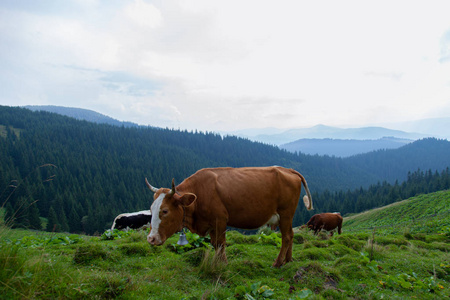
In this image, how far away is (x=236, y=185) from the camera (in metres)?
6.46

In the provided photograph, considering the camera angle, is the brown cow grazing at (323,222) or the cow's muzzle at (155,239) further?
the brown cow grazing at (323,222)

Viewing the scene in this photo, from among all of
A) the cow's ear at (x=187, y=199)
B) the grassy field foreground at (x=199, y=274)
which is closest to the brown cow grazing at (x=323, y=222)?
the grassy field foreground at (x=199, y=274)

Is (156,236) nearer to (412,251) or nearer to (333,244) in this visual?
(333,244)

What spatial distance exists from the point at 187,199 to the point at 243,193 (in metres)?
1.43

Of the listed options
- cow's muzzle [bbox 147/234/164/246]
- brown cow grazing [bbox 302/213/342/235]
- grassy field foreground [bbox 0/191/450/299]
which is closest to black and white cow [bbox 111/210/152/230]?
grassy field foreground [bbox 0/191/450/299]

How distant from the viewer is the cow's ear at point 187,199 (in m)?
6.01

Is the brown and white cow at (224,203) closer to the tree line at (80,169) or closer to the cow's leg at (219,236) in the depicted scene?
the cow's leg at (219,236)

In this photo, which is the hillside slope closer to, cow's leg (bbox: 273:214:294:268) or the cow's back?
cow's leg (bbox: 273:214:294:268)

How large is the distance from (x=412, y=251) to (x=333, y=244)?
304 cm

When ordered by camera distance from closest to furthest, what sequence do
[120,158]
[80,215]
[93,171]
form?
1. [80,215]
2. [93,171]
3. [120,158]

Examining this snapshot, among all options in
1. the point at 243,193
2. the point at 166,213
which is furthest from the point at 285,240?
the point at 166,213

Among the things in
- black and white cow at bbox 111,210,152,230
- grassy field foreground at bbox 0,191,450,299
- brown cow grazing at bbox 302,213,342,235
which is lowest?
black and white cow at bbox 111,210,152,230

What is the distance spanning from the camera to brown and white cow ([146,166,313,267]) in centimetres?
604

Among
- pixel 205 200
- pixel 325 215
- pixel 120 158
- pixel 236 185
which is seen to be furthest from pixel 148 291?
pixel 120 158
